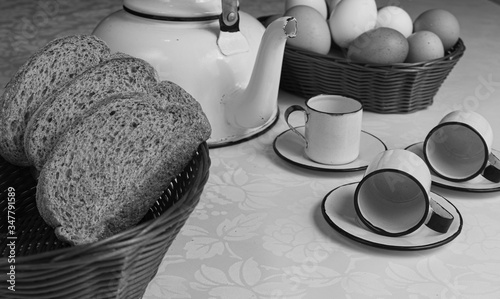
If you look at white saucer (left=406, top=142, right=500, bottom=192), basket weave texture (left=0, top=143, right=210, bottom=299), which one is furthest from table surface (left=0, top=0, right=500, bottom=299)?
basket weave texture (left=0, top=143, right=210, bottom=299)

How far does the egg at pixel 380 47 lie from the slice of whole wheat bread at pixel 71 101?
20.9 inches

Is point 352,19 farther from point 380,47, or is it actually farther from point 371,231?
point 371,231

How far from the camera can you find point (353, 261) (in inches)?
32.9

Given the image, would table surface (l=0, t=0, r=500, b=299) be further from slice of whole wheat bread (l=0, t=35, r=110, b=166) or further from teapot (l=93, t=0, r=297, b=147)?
slice of whole wheat bread (l=0, t=35, r=110, b=166)

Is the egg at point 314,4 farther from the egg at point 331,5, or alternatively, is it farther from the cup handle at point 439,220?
the cup handle at point 439,220

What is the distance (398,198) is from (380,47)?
42cm

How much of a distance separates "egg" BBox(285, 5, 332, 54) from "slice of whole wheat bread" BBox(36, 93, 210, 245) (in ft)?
1.85

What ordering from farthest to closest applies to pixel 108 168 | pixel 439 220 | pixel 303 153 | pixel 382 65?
pixel 382 65
pixel 303 153
pixel 439 220
pixel 108 168

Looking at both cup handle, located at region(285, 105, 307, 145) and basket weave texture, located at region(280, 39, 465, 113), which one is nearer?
cup handle, located at region(285, 105, 307, 145)

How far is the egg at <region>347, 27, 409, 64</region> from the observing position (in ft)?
4.01

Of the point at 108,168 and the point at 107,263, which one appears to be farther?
the point at 108,168

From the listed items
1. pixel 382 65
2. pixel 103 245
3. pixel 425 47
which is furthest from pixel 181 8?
pixel 103 245

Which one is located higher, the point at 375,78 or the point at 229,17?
the point at 229,17

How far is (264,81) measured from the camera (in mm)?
Answer: 1063
